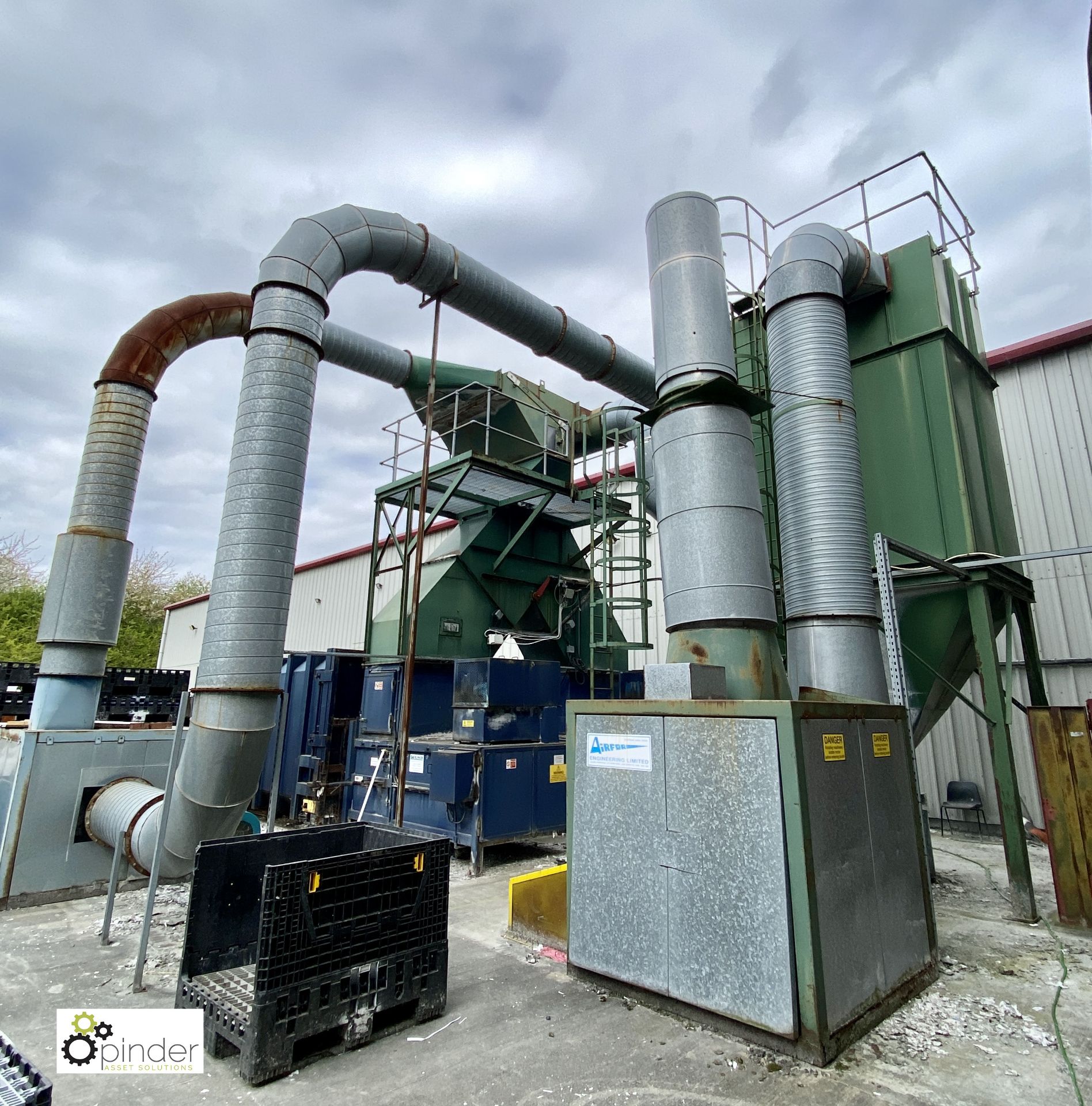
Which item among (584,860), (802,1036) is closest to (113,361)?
(584,860)

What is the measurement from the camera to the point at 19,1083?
1.79 m

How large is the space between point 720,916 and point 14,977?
4383 mm

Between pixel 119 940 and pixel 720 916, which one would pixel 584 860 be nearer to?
pixel 720 916

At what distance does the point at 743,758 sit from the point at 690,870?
71 cm

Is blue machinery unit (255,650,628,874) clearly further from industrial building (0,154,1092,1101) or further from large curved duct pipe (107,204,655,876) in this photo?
large curved duct pipe (107,204,655,876)

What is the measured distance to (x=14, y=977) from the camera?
4164 millimetres

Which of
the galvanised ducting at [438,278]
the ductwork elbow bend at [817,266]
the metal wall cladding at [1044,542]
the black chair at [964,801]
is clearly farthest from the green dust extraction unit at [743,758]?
the black chair at [964,801]

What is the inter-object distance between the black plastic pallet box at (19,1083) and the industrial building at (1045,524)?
8309 mm

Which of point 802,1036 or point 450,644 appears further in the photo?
point 450,644

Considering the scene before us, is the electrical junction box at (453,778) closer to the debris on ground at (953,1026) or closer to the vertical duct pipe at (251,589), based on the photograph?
the vertical duct pipe at (251,589)

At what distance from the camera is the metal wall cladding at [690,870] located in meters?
3.38

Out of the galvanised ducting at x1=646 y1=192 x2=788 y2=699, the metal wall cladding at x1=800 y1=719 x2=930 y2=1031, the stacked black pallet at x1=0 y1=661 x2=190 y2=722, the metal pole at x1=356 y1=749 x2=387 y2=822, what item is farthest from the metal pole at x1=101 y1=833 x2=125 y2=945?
the metal wall cladding at x1=800 y1=719 x2=930 y2=1031

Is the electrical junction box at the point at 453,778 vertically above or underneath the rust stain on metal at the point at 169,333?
underneath

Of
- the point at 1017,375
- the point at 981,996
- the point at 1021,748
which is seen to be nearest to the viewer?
the point at 981,996
